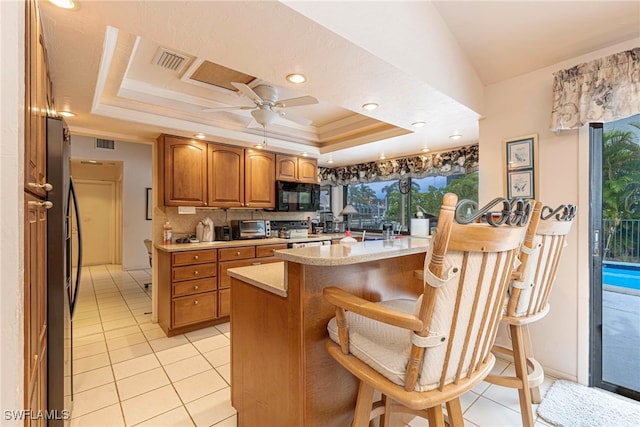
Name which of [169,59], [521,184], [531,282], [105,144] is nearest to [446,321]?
[531,282]

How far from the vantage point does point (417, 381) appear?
3.10 ft

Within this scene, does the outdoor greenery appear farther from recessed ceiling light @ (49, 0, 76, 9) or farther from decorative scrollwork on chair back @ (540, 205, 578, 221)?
recessed ceiling light @ (49, 0, 76, 9)

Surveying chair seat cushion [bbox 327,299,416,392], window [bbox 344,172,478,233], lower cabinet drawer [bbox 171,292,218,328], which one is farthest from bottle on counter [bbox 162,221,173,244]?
window [bbox 344,172,478,233]

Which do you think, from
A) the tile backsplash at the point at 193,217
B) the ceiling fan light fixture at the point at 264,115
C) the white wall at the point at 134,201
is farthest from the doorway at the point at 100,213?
the ceiling fan light fixture at the point at 264,115

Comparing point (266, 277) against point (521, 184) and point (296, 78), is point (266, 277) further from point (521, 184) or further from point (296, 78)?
point (521, 184)

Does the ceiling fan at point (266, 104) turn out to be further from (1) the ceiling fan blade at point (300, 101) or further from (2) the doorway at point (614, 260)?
(2) the doorway at point (614, 260)

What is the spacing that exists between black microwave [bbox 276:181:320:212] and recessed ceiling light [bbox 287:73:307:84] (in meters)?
2.33

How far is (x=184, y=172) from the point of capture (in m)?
3.36

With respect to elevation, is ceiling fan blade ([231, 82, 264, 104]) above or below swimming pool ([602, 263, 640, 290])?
above

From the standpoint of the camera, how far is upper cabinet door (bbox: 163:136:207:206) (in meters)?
3.25

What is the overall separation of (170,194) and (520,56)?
3.58 metres

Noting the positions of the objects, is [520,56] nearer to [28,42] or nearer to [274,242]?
[28,42]

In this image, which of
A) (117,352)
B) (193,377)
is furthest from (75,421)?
(117,352)

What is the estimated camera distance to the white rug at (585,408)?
68.1 inches
